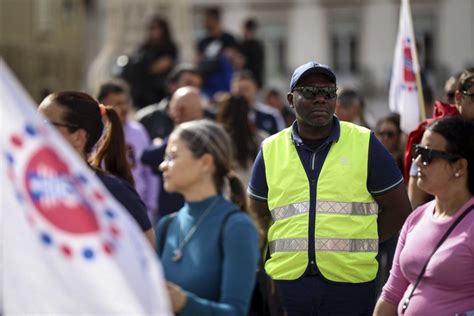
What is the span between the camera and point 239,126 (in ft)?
37.0

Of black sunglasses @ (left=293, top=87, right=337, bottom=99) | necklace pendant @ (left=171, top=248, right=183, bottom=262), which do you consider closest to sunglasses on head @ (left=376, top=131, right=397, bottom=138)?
black sunglasses @ (left=293, top=87, right=337, bottom=99)

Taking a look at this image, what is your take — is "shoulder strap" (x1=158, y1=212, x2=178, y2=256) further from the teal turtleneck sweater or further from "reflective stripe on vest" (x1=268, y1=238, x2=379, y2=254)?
"reflective stripe on vest" (x1=268, y1=238, x2=379, y2=254)

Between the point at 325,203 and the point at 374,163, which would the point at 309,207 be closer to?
the point at 325,203

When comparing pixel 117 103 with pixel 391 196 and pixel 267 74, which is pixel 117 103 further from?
pixel 267 74

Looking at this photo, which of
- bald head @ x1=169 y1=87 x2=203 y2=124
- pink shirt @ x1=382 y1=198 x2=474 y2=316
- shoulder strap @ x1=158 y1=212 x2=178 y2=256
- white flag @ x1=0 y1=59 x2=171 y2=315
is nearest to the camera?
white flag @ x1=0 y1=59 x2=171 y2=315

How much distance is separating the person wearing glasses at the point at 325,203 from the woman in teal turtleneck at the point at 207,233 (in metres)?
1.34

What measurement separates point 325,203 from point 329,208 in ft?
0.10

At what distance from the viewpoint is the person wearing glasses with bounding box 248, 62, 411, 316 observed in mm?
6852

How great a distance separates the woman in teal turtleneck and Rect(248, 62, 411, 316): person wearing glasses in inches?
52.9

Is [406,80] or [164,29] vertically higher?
[406,80]

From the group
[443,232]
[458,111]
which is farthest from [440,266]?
[458,111]

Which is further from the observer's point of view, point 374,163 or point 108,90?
point 108,90

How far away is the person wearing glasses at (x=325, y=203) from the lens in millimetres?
6852

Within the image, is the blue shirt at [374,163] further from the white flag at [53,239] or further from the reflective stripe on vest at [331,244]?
the white flag at [53,239]
